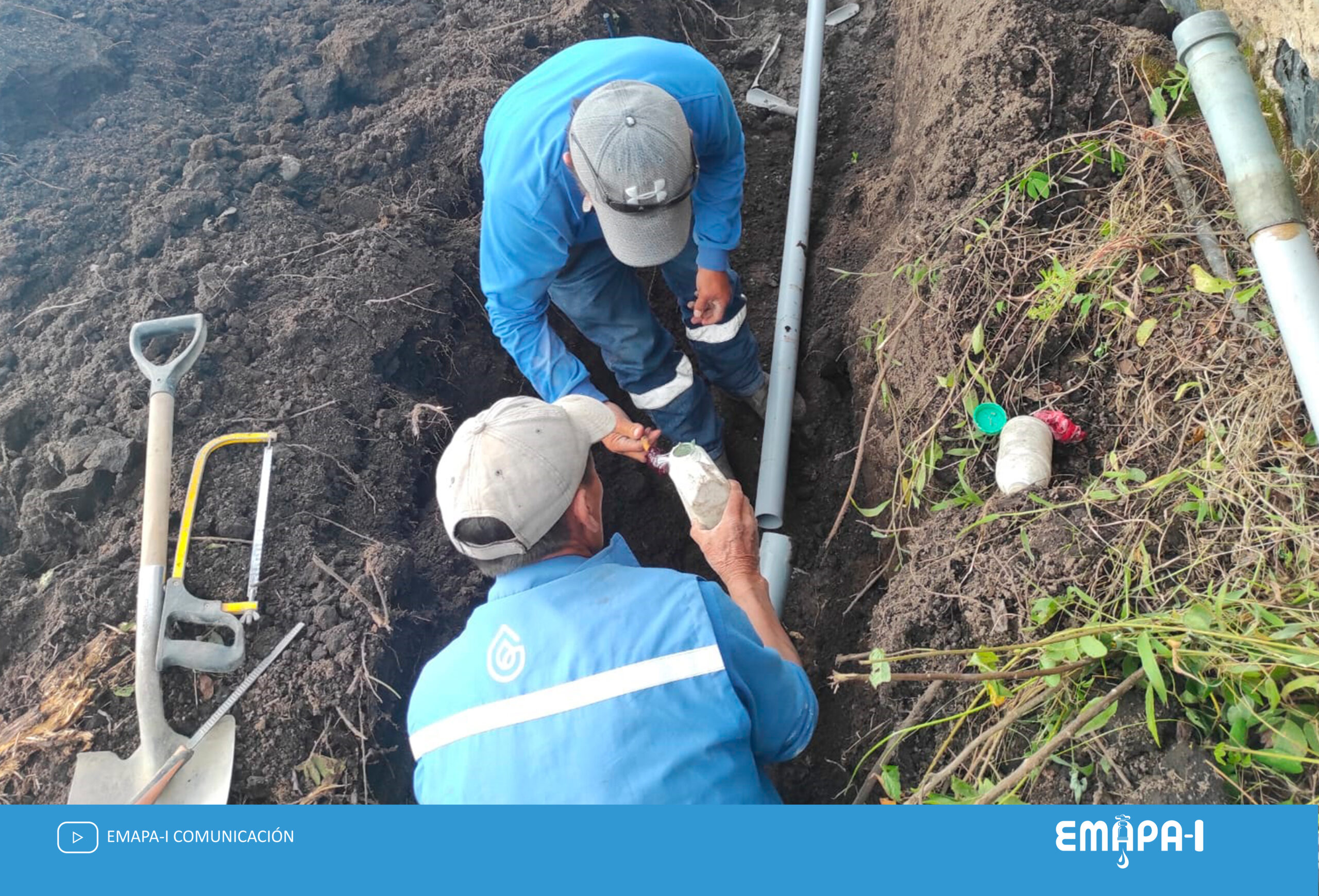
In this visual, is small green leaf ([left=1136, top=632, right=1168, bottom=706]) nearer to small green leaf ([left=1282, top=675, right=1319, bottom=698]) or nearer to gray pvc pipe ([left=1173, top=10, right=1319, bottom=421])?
small green leaf ([left=1282, top=675, right=1319, bottom=698])

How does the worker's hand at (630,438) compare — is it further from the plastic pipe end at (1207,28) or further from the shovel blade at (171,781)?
the plastic pipe end at (1207,28)

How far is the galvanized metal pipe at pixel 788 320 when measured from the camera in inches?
104

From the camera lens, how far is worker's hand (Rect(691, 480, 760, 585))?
2.14 metres

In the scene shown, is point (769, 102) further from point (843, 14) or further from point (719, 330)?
point (719, 330)

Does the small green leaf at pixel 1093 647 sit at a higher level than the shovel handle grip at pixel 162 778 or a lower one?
higher

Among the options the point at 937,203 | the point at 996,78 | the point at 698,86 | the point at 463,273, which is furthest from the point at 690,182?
the point at 463,273

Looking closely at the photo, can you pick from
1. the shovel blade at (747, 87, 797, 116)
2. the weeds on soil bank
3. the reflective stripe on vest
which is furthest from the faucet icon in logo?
the shovel blade at (747, 87, 797, 116)

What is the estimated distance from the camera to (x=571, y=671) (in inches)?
59.5

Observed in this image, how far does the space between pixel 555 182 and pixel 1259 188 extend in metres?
1.73

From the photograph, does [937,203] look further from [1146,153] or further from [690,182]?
[690,182]

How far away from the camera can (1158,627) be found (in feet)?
5.11

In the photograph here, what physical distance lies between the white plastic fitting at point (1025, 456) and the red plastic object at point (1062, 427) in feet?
0.04

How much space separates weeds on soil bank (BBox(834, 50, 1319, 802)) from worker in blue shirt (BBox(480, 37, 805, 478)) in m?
0.77

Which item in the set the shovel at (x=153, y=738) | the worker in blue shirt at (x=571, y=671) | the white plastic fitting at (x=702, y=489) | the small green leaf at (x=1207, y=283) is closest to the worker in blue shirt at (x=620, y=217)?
the white plastic fitting at (x=702, y=489)
